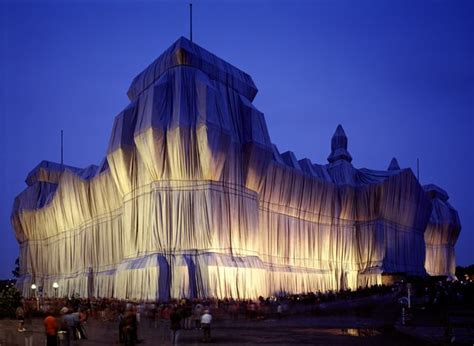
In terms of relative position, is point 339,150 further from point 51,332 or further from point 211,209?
point 51,332

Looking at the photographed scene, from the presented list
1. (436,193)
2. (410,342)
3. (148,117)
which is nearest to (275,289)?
(148,117)

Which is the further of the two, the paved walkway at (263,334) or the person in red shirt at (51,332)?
A: the paved walkway at (263,334)

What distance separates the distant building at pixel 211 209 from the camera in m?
47.9

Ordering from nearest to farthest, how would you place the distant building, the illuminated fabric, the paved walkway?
the paved walkway → the distant building → the illuminated fabric

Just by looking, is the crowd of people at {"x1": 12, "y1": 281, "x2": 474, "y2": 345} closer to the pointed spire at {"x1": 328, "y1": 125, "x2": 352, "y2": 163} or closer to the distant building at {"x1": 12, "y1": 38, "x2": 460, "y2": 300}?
the distant building at {"x1": 12, "y1": 38, "x2": 460, "y2": 300}

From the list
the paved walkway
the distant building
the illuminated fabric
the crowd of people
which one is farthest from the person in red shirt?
the illuminated fabric

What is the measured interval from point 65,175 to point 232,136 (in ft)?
103

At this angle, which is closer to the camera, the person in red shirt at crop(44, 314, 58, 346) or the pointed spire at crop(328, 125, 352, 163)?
the person in red shirt at crop(44, 314, 58, 346)

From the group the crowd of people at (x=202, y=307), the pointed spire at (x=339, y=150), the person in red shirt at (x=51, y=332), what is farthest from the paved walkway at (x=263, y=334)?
the pointed spire at (x=339, y=150)

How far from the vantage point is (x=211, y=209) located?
48.4 meters

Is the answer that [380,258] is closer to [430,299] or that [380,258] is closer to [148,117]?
[430,299]

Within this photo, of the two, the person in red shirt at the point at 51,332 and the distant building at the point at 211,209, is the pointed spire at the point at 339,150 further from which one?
the person in red shirt at the point at 51,332

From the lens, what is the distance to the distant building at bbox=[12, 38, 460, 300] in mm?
47906

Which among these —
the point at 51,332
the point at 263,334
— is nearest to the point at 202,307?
the point at 263,334
